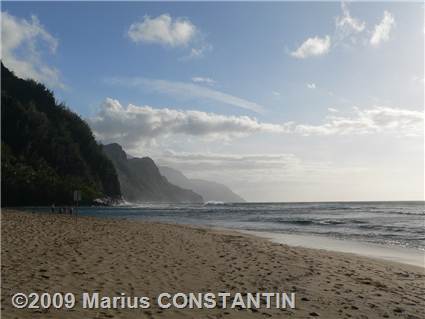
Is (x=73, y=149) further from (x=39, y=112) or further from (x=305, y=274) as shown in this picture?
(x=305, y=274)

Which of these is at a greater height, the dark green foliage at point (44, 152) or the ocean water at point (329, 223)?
the dark green foliage at point (44, 152)

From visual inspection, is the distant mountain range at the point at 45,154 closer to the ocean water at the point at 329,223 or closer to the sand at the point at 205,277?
the ocean water at the point at 329,223

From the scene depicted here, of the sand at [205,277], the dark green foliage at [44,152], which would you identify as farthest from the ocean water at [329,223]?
the dark green foliage at [44,152]

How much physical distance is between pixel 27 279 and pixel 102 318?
3.91 m

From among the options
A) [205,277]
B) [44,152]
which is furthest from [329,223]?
[44,152]

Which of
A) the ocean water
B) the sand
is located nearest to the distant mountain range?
the ocean water

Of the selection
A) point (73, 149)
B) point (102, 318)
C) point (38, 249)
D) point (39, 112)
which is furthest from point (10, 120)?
point (102, 318)

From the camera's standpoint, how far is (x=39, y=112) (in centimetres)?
15950

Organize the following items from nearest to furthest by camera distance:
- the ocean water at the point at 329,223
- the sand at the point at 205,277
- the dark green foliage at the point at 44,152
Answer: the sand at the point at 205,277 → the ocean water at the point at 329,223 → the dark green foliage at the point at 44,152

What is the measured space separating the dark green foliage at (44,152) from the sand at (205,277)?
118907mm

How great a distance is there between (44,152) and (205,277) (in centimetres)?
15601

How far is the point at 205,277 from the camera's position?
478 inches

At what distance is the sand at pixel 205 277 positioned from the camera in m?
8.99

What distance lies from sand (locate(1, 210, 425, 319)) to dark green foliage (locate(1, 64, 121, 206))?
11891 centimetres
